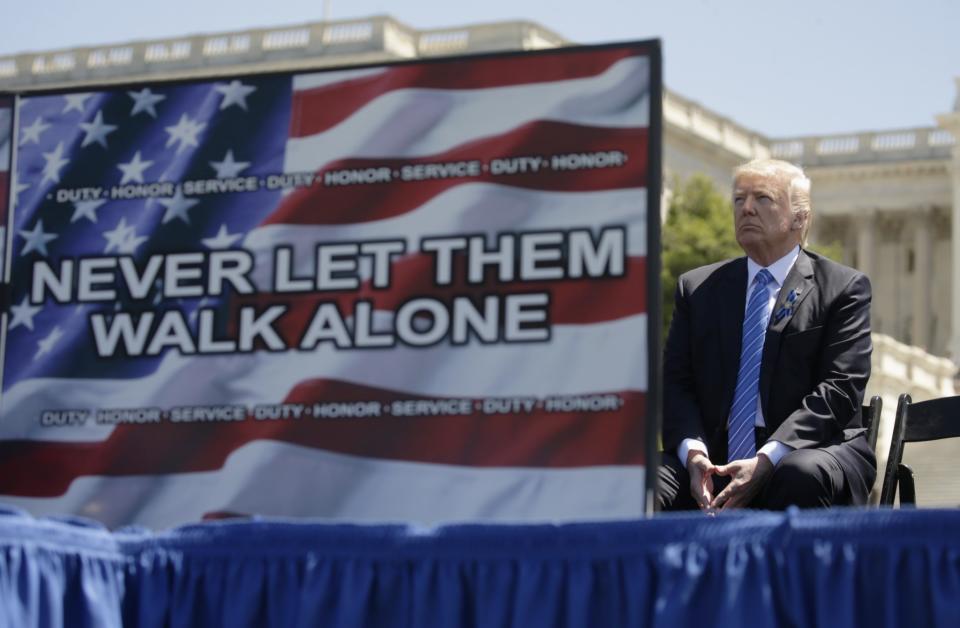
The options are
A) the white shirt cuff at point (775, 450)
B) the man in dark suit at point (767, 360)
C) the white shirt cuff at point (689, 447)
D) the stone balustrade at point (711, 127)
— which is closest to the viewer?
the white shirt cuff at point (775, 450)

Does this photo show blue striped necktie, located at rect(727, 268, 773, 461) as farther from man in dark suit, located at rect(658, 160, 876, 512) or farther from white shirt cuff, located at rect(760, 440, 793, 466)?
white shirt cuff, located at rect(760, 440, 793, 466)

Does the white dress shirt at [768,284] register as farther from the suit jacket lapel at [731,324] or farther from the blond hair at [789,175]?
the blond hair at [789,175]

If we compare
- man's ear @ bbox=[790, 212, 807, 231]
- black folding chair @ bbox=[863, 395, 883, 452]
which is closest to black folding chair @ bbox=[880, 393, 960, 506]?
black folding chair @ bbox=[863, 395, 883, 452]

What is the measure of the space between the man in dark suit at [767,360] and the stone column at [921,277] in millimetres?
76530

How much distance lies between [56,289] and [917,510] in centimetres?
503

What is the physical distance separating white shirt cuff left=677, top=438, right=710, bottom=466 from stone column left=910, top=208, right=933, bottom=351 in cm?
7669

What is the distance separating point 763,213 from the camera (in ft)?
19.5

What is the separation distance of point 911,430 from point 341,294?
2.56 meters

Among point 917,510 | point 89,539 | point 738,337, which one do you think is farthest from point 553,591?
point 738,337

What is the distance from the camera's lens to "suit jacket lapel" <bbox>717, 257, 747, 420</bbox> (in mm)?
5941

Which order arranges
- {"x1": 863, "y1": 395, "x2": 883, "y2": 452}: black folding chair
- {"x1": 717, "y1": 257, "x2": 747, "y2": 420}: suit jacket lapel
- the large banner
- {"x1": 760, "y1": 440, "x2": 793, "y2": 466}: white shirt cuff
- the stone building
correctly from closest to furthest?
{"x1": 760, "y1": 440, "x2": 793, "y2": 466}: white shirt cuff < {"x1": 717, "y1": 257, "x2": 747, "y2": 420}: suit jacket lapel < {"x1": 863, "y1": 395, "x2": 883, "y2": 452}: black folding chair < the large banner < the stone building

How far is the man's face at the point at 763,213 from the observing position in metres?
5.91

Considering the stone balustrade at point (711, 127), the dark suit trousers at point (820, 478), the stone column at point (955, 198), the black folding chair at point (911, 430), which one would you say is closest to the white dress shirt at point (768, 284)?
the dark suit trousers at point (820, 478)

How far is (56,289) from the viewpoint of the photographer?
25.7 ft
